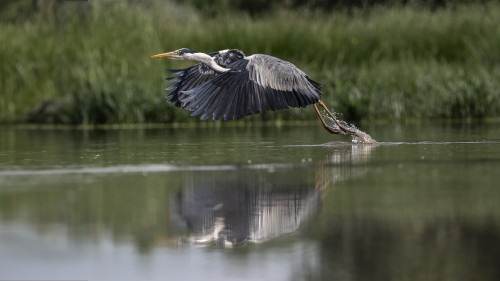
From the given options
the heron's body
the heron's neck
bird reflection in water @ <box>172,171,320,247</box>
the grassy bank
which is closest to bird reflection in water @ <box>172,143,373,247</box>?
bird reflection in water @ <box>172,171,320,247</box>

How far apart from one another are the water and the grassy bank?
254 inches

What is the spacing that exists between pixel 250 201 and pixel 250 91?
154 inches

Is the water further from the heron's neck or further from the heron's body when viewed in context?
the heron's neck

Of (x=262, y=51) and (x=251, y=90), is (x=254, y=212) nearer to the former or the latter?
(x=251, y=90)

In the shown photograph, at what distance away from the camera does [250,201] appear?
757 cm

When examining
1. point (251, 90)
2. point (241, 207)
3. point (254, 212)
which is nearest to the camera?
point (254, 212)

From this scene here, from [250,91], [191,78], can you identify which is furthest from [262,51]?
[250,91]

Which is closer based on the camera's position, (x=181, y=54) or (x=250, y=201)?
(x=250, y=201)

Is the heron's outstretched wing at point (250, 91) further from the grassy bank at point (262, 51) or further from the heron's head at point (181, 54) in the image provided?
the grassy bank at point (262, 51)

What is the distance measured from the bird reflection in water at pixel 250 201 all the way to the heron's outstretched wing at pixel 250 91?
1401mm

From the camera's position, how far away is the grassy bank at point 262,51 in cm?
1888

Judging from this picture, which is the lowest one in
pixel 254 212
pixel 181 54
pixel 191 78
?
pixel 254 212

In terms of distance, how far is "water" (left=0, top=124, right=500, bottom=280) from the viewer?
538cm

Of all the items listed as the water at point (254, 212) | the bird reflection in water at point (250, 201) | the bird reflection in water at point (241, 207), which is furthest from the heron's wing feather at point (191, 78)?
the bird reflection in water at point (241, 207)
